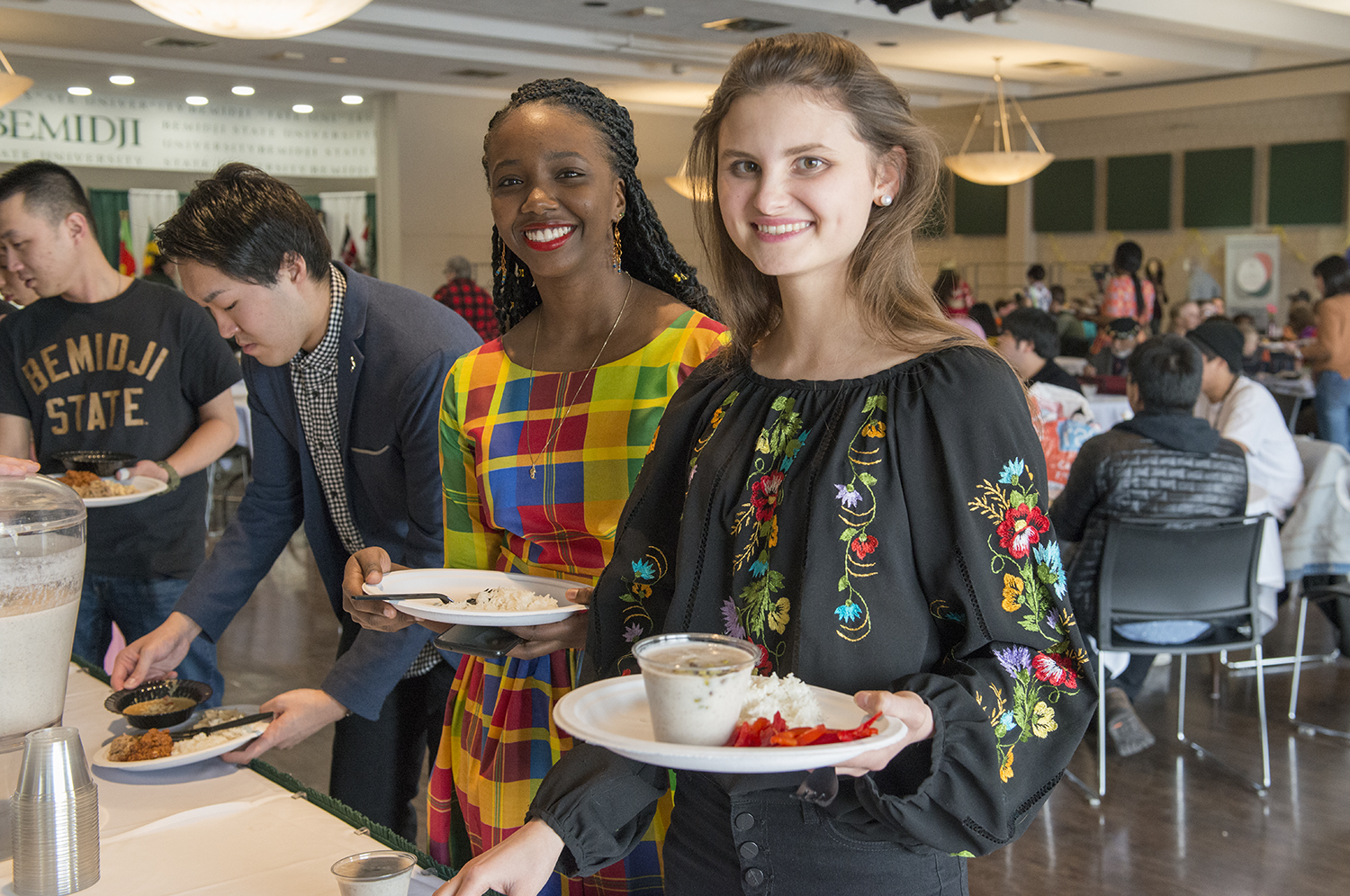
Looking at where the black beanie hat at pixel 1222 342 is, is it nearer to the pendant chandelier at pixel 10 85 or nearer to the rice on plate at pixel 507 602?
the rice on plate at pixel 507 602

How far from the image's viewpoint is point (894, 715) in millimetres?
888

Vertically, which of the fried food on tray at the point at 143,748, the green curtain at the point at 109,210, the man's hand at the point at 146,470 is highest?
the green curtain at the point at 109,210

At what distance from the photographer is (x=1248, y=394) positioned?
4.22m

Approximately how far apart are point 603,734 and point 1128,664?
11.3 ft

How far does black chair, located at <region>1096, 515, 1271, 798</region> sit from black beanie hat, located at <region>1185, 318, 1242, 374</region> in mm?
1371

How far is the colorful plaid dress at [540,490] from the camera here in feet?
4.92

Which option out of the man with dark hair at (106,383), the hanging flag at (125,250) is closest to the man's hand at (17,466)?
the man with dark hair at (106,383)

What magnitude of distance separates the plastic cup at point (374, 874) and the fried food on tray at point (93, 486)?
1.65 m

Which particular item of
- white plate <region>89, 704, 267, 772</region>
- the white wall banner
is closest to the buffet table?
white plate <region>89, 704, 267, 772</region>

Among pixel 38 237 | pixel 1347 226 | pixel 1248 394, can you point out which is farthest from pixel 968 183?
pixel 38 237

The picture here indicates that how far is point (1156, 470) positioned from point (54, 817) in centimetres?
304

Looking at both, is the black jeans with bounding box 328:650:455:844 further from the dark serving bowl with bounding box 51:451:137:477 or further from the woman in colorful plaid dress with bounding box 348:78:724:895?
the dark serving bowl with bounding box 51:451:137:477

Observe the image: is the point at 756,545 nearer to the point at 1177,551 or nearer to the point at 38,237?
the point at 38,237

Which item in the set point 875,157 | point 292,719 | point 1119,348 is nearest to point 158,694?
point 292,719
